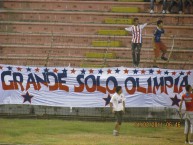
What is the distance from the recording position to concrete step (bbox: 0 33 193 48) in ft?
101

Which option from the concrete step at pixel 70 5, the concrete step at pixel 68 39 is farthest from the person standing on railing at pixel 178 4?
the concrete step at pixel 68 39

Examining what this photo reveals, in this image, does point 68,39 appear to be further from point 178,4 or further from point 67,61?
point 178,4

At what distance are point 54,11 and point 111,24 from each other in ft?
10.2

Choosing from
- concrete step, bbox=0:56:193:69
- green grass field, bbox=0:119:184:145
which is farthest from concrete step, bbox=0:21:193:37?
green grass field, bbox=0:119:184:145

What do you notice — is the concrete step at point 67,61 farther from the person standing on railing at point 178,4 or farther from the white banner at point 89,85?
the person standing on railing at point 178,4

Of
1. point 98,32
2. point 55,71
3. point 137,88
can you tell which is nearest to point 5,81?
point 55,71

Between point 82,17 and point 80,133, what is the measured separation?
421 inches

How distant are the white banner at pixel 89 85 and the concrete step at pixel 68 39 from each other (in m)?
5.00

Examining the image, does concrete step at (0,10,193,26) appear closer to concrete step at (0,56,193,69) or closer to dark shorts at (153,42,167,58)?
concrete step at (0,56,193,69)

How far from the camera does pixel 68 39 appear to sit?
3125 cm

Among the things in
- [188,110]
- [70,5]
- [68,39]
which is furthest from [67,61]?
[188,110]

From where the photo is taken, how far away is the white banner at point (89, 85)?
2542cm

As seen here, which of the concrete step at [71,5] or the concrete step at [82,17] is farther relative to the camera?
the concrete step at [71,5]

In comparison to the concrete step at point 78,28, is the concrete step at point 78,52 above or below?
below
